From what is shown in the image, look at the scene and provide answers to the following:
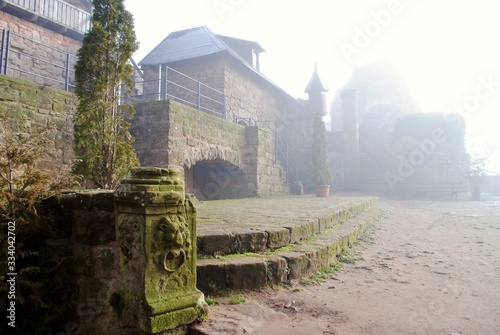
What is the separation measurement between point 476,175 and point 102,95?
64.9 ft

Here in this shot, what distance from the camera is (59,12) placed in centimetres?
1329

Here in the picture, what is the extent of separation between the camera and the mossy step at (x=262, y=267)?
7.86 feet

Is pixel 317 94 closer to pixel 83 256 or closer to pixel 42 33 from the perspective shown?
pixel 42 33

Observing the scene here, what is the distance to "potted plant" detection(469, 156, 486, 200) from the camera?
1683 centimetres

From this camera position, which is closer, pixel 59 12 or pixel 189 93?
pixel 59 12

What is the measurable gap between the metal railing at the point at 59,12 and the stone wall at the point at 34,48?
62cm

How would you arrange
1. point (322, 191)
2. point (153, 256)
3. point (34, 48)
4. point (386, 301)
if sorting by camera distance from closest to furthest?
point (153, 256) < point (386, 301) < point (322, 191) < point (34, 48)

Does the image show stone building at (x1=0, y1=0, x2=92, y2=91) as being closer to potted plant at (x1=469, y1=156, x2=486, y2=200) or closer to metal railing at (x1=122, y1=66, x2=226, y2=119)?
metal railing at (x1=122, y1=66, x2=226, y2=119)

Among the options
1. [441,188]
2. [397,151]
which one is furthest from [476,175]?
[397,151]

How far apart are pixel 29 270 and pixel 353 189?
20114 mm

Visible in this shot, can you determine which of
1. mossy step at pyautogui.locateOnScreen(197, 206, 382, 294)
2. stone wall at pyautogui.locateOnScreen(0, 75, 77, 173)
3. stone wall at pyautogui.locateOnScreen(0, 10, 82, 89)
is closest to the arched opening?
stone wall at pyautogui.locateOnScreen(0, 75, 77, 173)

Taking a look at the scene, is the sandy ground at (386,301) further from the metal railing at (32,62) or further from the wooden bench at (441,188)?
the wooden bench at (441,188)

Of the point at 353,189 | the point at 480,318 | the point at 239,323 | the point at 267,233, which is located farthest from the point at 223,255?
the point at 353,189

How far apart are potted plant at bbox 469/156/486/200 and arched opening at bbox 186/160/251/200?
13.5 m
